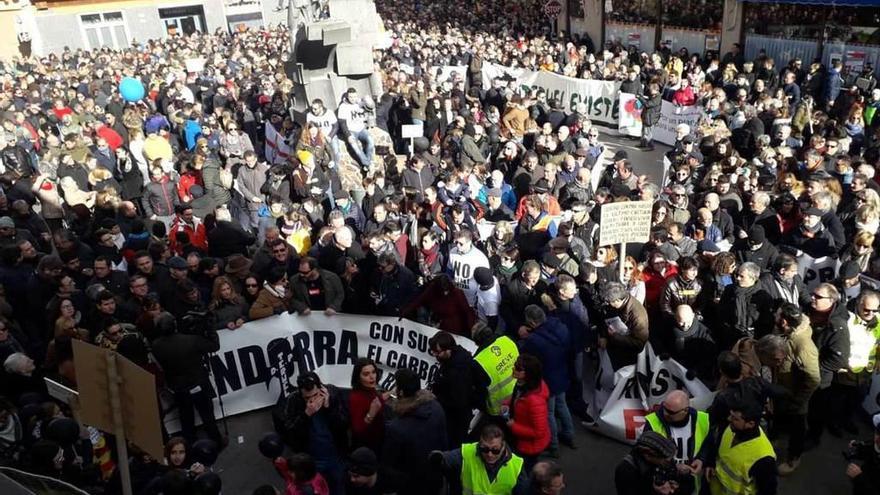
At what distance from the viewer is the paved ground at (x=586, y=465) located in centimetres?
540

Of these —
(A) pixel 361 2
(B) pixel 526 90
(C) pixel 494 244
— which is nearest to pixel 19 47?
(A) pixel 361 2

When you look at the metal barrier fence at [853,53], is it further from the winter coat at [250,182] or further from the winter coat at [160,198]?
the winter coat at [160,198]

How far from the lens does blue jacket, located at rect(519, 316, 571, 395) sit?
17.5 feet

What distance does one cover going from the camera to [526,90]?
55.1 feet

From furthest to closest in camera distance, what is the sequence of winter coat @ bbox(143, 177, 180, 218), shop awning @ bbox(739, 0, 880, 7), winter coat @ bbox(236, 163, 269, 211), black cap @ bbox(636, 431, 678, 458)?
shop awning @ bbox(739, 0, 880, 7), winter coat @ bbox(236, 163, 269, 211), winter coat @ bbox(143, 177, 180, 218), black cap @ bbox(636, 431, 678, 458)

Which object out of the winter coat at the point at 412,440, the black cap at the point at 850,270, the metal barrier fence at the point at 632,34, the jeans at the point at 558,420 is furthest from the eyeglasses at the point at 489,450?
the metal barrier fence at the point at 632,34

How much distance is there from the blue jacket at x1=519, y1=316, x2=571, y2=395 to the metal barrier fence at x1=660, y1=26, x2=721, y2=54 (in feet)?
56.6

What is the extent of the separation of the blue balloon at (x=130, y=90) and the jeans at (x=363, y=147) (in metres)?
8.27

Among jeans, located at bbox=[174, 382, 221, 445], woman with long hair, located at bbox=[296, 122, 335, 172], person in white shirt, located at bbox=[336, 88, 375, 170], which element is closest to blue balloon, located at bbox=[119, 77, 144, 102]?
person in white shirt, located at bbox=[336, 88, 375, 170]

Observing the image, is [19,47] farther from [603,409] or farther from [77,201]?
[603,409]

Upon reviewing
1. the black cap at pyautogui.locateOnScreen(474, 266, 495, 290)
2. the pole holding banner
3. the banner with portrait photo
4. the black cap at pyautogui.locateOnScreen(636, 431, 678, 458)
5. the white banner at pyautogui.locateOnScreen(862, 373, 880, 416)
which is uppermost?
the pole holding banner

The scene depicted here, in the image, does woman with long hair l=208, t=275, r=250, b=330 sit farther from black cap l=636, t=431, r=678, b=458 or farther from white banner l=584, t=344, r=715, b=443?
black cap l=636, t=431, r=678, b=458

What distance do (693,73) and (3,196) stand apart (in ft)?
45.1

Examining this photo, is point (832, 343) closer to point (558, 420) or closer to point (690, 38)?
point (558, 420)
